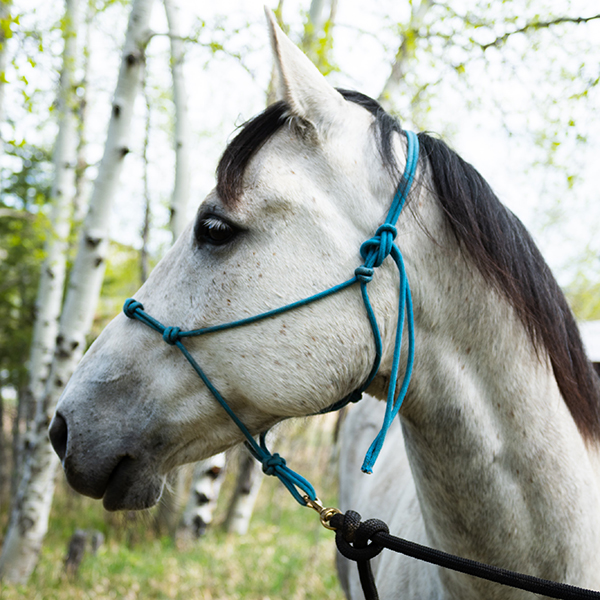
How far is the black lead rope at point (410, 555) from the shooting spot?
43.6 inches

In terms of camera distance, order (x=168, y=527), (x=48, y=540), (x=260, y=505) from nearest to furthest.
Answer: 1. (x=48, y=540)
2. (x=168, y=527)
3. (x=260, y=505)

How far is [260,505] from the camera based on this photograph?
9836 millimetres

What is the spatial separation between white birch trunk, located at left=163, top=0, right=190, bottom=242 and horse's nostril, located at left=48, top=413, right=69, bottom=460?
3.91 metres

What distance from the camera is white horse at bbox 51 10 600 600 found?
50.3 inches

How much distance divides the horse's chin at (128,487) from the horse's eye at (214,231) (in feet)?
2.16

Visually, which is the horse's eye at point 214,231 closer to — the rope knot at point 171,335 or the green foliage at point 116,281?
the rope knot at point 171,335

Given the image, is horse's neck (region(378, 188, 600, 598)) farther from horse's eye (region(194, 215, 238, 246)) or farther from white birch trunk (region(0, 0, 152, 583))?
white birch trunk (region(0, 0, 152, 583))

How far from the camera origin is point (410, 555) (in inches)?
45.8

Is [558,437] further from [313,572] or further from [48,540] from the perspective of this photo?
[48,540]

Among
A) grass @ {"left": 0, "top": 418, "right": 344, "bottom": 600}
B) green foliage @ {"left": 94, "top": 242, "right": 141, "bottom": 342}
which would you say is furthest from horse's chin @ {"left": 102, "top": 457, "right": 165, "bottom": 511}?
green foliage @ {"left": 94, "top": 242, "right": 141, "bottom": 342}

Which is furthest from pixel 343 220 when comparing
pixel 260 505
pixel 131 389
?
pixel 260 505

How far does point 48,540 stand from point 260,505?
432 cm

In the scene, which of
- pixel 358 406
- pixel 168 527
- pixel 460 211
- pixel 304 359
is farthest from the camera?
pixel 168 527

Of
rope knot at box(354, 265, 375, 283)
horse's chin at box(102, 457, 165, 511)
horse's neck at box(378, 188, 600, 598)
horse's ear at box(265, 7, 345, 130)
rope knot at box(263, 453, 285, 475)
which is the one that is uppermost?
horse's ear at box(265, 7, 345, 130)
